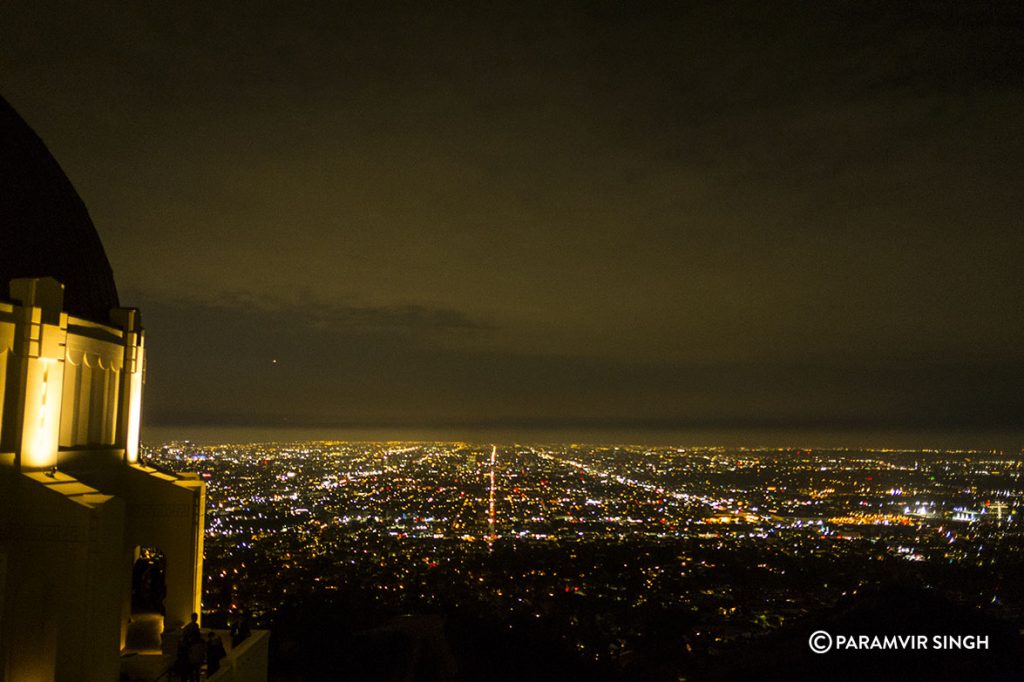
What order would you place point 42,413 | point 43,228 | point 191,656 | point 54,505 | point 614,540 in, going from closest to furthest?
point 54,505 < point 191,656 < point 42,413 < point 43,228 < point 614,540

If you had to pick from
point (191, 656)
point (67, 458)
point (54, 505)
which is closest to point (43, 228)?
point (67, 458)

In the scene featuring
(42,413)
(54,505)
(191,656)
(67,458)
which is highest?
(42,413)

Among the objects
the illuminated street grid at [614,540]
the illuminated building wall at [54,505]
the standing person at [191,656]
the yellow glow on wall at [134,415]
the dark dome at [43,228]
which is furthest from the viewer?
the illuminated street grid at [614,540]

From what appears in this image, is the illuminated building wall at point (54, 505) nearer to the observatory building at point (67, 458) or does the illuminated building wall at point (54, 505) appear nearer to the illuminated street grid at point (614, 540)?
the observatory building at point (67, 458)

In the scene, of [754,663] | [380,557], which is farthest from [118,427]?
[380,557]

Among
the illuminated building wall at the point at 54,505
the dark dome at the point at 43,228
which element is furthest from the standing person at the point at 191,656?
the dark dome at the point at 43,228

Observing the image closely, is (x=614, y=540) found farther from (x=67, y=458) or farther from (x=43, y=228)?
(x=43, y=228)

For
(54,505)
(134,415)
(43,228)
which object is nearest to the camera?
(54,505)
